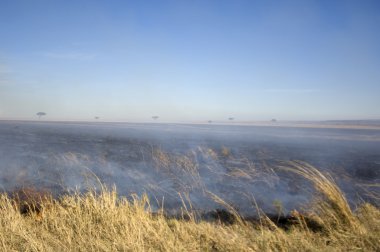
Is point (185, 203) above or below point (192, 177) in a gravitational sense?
below

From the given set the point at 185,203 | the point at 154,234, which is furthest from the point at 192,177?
the point at 154,234

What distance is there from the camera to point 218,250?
4.59 meters

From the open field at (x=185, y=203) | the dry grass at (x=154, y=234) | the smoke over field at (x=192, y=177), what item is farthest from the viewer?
the smoke over field at (x=192, y=177)

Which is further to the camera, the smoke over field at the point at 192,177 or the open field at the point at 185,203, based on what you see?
the smoke over field at the point at 192,177

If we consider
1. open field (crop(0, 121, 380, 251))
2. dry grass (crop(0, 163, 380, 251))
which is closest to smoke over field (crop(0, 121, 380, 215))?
open field (crop(0, 121, 380, 251))

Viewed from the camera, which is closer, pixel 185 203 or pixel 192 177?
pixel 185 203

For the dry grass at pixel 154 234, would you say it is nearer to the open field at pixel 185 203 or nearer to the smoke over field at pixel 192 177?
the open field at pixel 185 203

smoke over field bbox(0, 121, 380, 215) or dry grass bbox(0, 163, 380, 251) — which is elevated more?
dry grass bbox(0, 163, 380, 251)

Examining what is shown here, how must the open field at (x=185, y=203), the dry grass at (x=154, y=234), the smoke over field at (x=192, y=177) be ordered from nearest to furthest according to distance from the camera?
the dry grass at (x=154, y=234), the open field at (x=185, y=203), the smoke over field at (x=192, y=177)

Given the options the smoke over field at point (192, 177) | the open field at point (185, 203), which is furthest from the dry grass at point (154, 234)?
the smoke over field at point (192, 177)

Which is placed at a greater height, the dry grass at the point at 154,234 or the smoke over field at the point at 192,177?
the dry grass at the point at 154,234

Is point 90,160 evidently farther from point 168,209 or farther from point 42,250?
point 42,250

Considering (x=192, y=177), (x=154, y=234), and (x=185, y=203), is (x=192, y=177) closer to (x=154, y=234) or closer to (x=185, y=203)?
(x=185, y=203)

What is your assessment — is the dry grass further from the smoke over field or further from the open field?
the smoke over field
